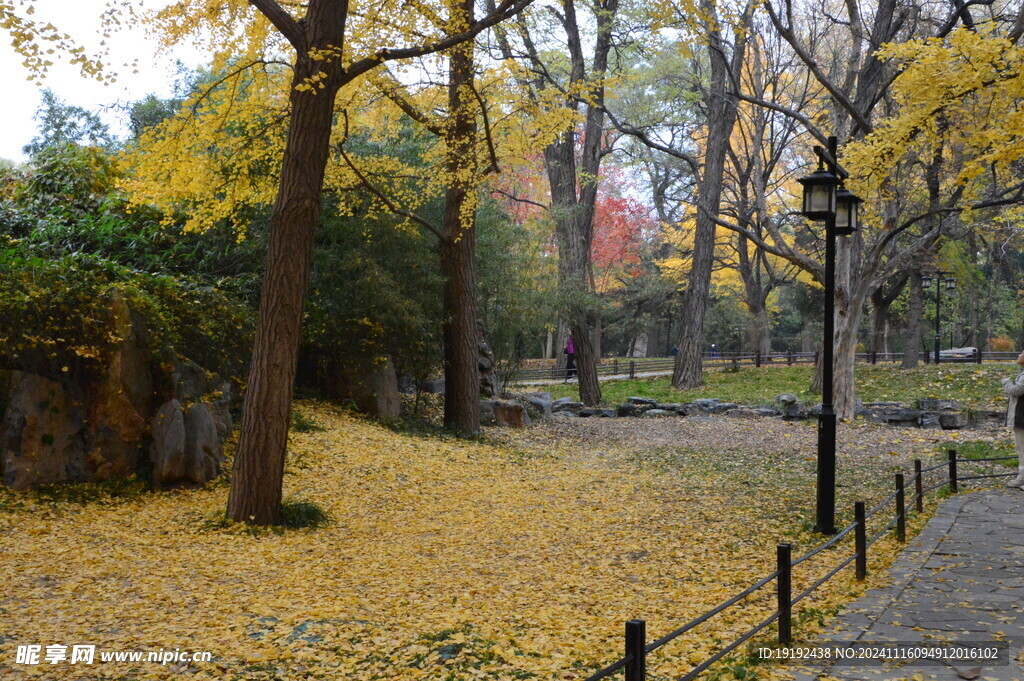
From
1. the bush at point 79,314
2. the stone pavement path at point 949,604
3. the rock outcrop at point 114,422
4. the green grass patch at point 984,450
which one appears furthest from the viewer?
the green grass patch at point 984,450

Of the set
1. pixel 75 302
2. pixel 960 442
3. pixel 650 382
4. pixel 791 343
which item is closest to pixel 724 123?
pixel 650 382

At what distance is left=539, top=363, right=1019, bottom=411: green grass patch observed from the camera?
19812 mm

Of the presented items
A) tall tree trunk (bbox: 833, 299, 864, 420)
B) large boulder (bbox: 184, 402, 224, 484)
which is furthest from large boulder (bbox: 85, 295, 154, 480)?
tall tree trunk (bbox: 833, 299, 864, 420)

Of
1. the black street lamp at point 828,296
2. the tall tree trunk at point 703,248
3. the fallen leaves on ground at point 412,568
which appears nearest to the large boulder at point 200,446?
the fallen leaves on ground at point 412,568

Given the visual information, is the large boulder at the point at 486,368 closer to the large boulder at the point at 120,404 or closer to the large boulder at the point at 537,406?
the large boulder at the point at 537,406

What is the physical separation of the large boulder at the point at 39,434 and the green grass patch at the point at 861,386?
15.8 meters

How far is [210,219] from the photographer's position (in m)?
9.84

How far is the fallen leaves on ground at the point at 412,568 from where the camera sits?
4.64m

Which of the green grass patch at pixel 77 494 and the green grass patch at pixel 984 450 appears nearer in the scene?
the green grass patch at pixel 77 494

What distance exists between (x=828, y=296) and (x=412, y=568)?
466cm

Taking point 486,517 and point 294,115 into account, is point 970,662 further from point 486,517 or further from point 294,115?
point 294,115

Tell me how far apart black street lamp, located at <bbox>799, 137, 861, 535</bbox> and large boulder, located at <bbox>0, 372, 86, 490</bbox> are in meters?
7.29

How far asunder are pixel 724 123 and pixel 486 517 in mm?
17757

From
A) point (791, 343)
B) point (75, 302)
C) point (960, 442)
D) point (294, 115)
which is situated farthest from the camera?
point (791, 343)
